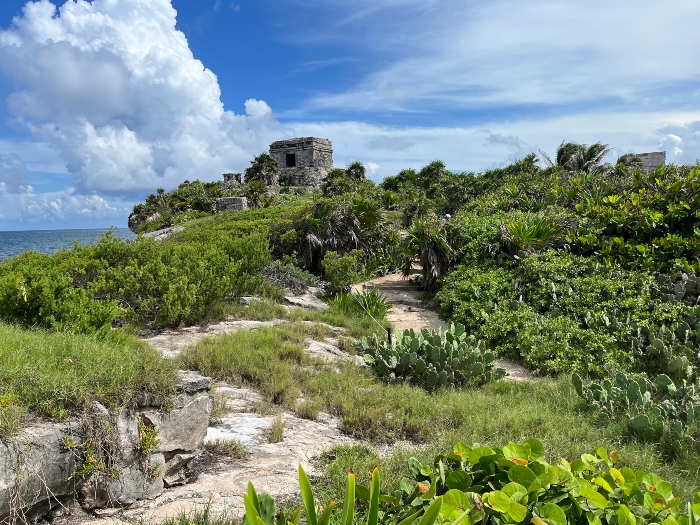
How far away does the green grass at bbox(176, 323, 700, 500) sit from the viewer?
12.1 feet

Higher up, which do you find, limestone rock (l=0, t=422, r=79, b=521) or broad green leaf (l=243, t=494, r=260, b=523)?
broad green leaf (l=243, t=494, r=260, b=523)

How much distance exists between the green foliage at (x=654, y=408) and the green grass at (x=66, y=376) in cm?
409

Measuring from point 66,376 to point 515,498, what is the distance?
286 cm

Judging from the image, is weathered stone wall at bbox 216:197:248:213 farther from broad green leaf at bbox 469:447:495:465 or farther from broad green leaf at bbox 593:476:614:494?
broad green leaf at bbox 593:476:614:494

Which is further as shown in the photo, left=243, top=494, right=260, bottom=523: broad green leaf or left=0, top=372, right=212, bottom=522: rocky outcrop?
left=0, top=372, right=212, bottom=522: rocky outcrop

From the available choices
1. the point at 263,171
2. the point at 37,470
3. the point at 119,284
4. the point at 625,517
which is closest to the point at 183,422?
the point at 37,470

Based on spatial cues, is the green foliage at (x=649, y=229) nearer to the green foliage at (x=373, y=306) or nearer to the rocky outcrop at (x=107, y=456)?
the green foliage at (x=373, y=306)

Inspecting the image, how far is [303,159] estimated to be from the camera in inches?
1916

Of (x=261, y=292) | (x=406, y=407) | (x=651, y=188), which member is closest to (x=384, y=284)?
(x=261, y=292)

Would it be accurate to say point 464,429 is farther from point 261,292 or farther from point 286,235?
point 286,235

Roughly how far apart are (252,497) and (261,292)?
8534 mm

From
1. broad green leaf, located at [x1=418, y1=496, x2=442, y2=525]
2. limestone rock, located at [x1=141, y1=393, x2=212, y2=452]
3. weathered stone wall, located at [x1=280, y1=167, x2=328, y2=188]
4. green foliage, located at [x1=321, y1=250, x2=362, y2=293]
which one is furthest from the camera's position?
weathered stone wall, located at [x1=280, y1=167, x2=328, y2=188]

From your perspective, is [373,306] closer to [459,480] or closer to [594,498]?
[459,480]

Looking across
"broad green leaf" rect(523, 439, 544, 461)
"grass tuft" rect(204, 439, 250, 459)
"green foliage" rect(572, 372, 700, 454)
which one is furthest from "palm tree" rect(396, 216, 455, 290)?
"broad green leaf" rect(523, 439, 544, 461)
